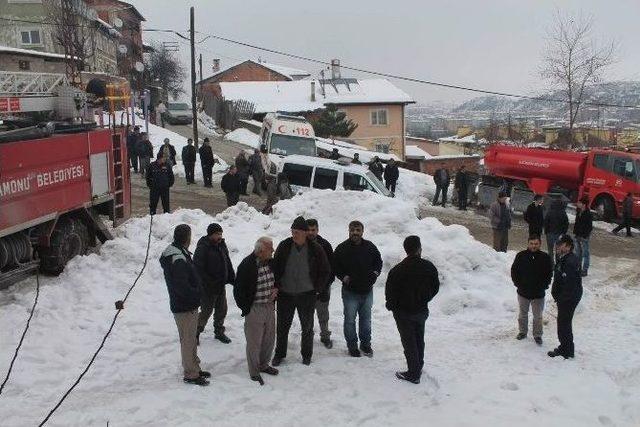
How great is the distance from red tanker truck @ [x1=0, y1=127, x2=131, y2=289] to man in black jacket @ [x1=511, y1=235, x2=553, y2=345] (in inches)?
268

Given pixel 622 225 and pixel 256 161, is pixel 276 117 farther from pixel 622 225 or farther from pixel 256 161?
pixel 622 225

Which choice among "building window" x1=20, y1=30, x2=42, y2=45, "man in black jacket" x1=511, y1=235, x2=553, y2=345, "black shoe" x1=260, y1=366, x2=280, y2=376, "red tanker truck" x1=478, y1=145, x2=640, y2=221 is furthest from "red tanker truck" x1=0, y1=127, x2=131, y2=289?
"building window" x1=20, y1=30, x2=42, y2=45

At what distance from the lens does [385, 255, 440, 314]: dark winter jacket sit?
6750 mm

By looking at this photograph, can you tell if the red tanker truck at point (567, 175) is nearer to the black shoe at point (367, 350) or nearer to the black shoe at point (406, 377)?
the black shoe at point (367, 350)

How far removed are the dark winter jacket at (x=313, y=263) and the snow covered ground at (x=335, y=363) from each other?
3.40 feet

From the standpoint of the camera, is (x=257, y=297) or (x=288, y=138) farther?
(x=288, y=138)

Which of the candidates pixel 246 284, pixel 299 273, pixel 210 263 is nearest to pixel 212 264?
pixel 210 263

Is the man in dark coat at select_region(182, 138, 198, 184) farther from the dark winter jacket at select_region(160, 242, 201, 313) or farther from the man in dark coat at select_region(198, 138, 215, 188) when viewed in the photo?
the dark winter jacket at select_region(160, 242, 201, 313)

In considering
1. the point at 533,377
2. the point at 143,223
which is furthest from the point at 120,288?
the point at 533,377

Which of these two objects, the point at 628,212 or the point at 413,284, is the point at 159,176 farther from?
the point at 628,212

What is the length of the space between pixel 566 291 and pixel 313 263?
129 inches

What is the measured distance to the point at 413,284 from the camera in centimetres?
675

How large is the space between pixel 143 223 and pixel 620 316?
8287 millimetres

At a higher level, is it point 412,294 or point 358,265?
point 358,265
